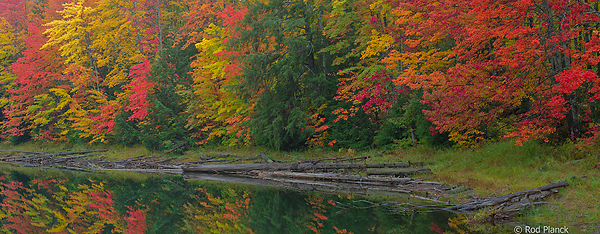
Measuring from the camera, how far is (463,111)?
40.5 ft

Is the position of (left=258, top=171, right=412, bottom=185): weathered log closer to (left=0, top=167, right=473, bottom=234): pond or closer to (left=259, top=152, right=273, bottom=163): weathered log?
(left=259, top=152, right=273, bottom=163): weathered log

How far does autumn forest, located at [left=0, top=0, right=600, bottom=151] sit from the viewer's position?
436 inches

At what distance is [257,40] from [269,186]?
877 centimetres

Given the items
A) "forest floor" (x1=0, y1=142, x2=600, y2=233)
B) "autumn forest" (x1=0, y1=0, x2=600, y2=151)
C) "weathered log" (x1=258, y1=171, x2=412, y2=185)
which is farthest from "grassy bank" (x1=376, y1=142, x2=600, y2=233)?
"weathered log" (x1=258, y1=171, x2=412, y2=185)

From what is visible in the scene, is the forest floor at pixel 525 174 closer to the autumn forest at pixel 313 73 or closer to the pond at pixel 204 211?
the autumn forest at pixel 313 73

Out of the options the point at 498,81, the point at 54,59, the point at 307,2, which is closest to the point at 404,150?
the point at 498,81

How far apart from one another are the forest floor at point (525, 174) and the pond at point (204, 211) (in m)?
1.67

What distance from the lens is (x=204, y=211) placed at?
11086mm

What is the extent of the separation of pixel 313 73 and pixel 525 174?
11.4 meters

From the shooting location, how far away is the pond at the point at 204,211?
8.75m

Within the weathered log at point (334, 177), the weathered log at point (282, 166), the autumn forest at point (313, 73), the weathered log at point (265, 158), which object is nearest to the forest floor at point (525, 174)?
the autumn forest at point (313, 73)

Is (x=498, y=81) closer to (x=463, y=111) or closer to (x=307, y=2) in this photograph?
(x=463, y=111)

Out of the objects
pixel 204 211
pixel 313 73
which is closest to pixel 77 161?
pixel 313 73

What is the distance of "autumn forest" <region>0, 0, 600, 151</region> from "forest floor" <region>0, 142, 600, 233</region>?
650mm
